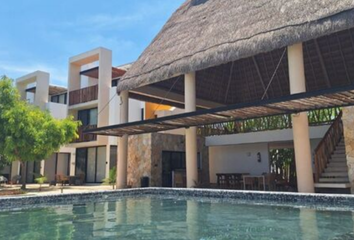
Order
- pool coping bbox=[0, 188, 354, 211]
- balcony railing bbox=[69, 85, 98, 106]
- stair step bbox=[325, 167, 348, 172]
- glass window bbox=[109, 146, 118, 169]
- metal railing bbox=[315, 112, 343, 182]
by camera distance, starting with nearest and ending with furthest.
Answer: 1. pool coping bbox=[0, 188, 354, 211]
2. stair step bbox=[325, 167, 348, 172]
3. metal railing bbox=[315, 112, 343, 182]
4. glass window bbox=[109, 146, 118, 169]
5. balcony railing bbox=[69, 85, 98, 106]

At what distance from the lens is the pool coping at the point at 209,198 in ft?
27.3

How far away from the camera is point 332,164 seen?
39.9ft

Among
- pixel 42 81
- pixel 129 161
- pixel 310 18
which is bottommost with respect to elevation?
pixel 129 161

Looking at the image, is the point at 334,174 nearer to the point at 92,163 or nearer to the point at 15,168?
the point at 92,163

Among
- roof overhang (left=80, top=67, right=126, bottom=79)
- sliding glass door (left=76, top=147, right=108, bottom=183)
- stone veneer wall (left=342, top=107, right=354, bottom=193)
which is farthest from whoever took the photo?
roof overhang (left=80, top=67, right=126, bottom=79)

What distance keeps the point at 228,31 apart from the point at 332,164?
6092mm

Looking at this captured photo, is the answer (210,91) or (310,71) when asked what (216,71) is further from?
(310,71)

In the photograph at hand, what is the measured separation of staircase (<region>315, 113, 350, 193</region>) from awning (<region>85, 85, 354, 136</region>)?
3114 millimetres

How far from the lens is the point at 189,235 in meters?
5.53

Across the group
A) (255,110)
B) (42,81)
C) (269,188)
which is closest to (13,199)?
(255,110)

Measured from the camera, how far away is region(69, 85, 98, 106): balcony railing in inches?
888

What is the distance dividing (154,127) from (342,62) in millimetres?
9626

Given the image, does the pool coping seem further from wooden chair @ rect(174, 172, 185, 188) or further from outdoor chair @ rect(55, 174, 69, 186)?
outdoor chair @ rect(55, 174, 69, 186)

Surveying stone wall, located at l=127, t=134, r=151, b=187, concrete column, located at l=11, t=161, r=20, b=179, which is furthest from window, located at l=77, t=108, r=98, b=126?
stone wall, located at l=127, t=134, r=151, b=187
